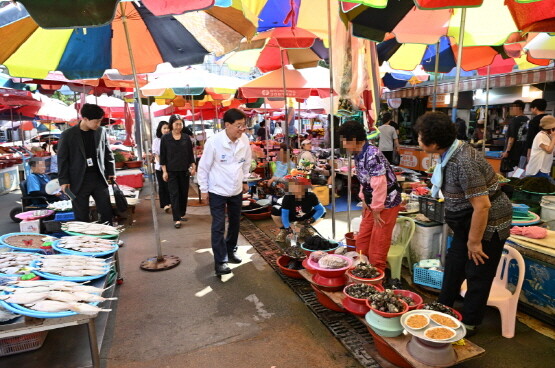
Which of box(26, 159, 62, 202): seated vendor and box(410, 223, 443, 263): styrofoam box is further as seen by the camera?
box(26, 159, 62, 202): seated vendor

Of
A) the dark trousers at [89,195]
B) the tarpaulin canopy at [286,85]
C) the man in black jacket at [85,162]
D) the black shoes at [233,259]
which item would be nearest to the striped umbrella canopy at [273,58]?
the tarpaulin canopy at [286,85]

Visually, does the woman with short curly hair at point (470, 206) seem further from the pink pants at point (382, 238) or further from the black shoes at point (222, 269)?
the black shoes at point (222, 269)

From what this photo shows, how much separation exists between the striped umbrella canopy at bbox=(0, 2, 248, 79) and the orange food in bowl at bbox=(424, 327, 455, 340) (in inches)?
147

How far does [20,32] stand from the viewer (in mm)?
4133

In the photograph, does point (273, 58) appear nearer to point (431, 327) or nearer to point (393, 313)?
point (393, 313)

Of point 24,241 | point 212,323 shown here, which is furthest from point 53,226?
point 212,323

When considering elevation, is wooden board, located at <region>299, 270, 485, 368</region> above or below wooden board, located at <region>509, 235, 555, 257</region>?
below

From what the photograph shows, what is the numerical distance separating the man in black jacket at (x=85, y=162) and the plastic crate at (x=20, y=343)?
2109 mm

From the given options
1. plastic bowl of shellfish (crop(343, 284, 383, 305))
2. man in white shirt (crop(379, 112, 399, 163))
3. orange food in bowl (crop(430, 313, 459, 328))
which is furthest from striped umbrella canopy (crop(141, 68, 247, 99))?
orange food in bowl (crop(430, 313, 459, 328))

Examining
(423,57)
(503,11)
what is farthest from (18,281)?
(423,57)

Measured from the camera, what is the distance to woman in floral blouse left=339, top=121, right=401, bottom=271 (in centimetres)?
362

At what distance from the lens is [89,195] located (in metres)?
Result: 4.90

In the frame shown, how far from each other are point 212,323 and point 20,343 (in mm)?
1624

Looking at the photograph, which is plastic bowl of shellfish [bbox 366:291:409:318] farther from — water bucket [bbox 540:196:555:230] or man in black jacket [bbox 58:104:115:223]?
man in black jacket [bbox 58:104:115:223]
